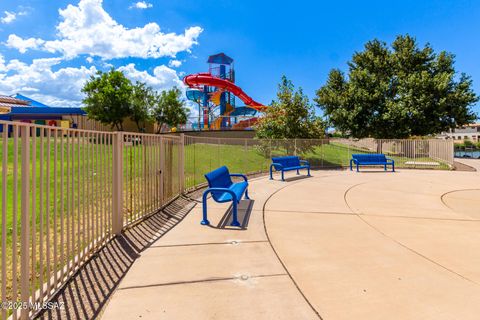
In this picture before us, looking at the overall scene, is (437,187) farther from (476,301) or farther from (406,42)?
(406,42)

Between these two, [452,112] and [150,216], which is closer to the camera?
[150,216]

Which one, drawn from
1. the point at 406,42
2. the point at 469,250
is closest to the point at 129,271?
the point at 469,250

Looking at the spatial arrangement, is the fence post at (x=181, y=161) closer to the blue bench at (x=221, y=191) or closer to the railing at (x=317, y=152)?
the blue bench at (x=221, y=191)

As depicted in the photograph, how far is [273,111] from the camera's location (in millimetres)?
18047

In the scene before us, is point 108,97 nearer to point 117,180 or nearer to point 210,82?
point 210,82

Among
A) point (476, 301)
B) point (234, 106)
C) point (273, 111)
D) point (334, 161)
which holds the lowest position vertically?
point (476, 301)

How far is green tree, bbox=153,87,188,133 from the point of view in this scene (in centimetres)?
3503

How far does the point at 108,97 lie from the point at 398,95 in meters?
29.2

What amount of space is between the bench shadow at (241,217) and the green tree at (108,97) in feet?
92.4

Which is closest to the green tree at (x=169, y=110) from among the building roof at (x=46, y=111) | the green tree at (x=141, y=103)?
the green tree at (x=141, y=103)

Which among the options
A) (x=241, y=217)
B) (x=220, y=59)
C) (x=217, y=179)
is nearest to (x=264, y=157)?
(x=217, y=179)

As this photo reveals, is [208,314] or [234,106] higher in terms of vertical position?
[234,106]

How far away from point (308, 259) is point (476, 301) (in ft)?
5.88

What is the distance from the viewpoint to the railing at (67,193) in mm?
2443
